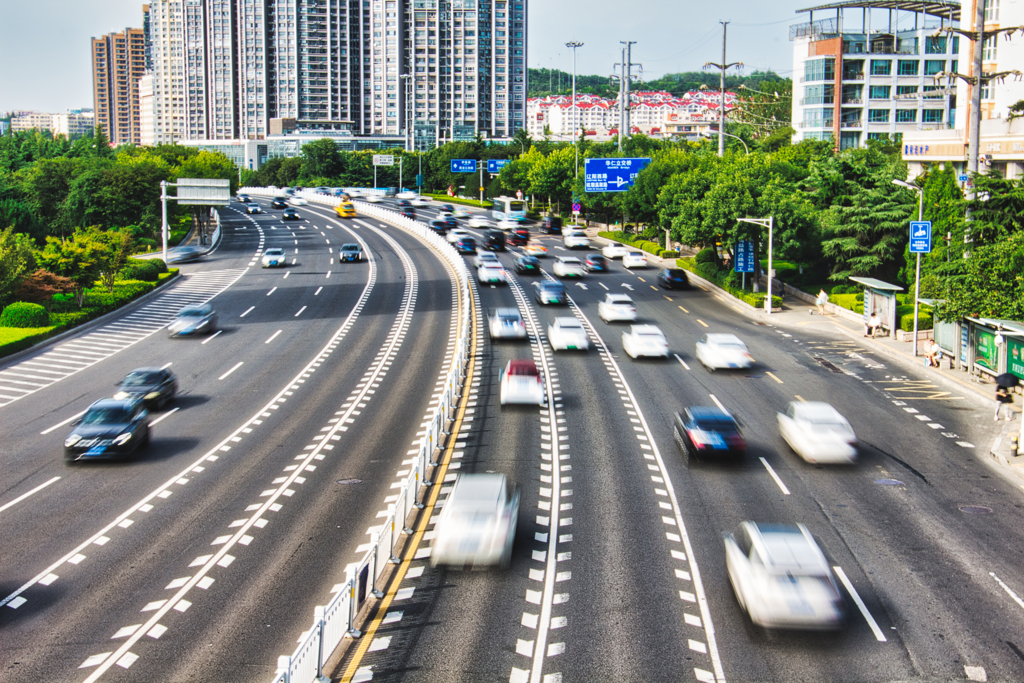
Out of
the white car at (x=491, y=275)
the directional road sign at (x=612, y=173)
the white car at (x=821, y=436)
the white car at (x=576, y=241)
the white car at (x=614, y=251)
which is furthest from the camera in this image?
the directional road sign at (x=612, y=173)

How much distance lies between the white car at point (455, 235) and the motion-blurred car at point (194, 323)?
38.4 m

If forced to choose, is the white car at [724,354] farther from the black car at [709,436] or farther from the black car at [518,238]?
the black car at [518,238]

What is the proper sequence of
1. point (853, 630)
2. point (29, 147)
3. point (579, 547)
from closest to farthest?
point (853, 630) → point (579, 547) → point (29, 147)

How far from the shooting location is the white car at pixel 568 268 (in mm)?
70375

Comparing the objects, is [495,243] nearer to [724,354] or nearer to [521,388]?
[724,354]

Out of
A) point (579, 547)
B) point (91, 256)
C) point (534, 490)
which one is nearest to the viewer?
point (579, 547)

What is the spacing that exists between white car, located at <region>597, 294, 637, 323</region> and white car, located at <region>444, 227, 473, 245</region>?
35.3 meters

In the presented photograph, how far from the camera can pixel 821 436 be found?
93.9ft

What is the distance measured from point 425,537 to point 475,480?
1.87m

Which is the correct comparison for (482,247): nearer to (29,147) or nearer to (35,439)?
(35,439)

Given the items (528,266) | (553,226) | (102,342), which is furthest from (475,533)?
(553,226)

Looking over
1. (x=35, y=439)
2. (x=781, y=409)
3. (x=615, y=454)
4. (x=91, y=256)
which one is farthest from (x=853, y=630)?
(x=91, y=256)

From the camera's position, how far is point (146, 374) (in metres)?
36.2

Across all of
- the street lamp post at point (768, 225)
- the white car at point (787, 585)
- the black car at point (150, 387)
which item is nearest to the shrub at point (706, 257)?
the street lamp post at point (768, 225)
